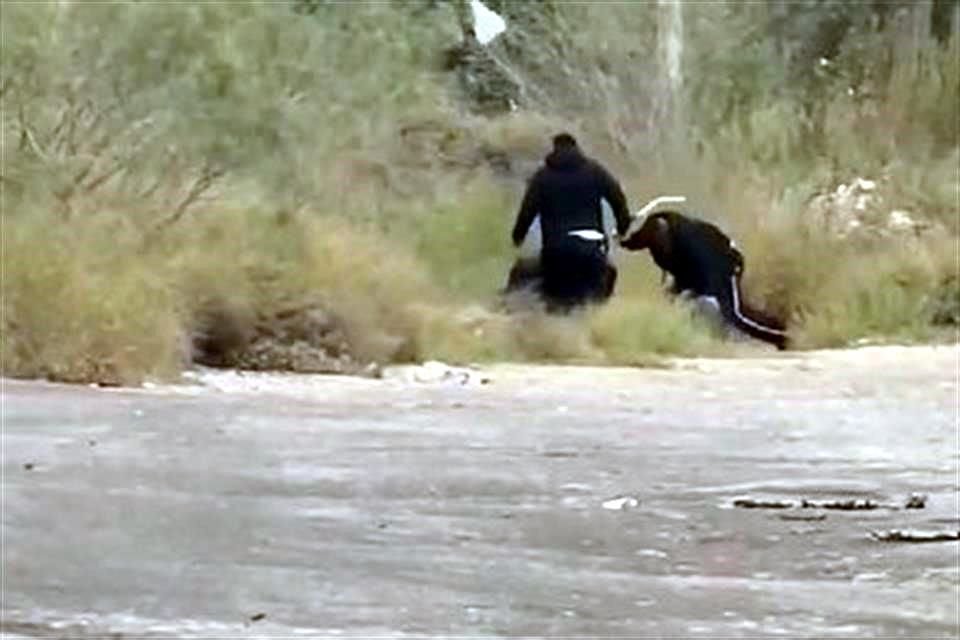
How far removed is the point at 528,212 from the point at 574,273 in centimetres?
71

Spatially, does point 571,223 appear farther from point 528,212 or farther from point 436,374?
point 436,374

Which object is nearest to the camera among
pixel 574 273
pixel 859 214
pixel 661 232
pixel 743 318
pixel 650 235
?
pixel 574 273

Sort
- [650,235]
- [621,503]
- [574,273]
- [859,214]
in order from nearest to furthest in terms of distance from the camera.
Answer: [621,503], [574,273], [650,235], [859,214]

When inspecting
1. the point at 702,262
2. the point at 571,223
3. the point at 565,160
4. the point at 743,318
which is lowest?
the point at 743,318

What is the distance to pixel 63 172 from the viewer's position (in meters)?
15.0

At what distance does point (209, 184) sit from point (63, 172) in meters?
1.13

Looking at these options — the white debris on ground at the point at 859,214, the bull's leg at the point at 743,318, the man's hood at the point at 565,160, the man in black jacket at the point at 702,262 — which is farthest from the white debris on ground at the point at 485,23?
the man's hood at the point at 565,160

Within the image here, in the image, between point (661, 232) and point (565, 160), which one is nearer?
point (565, 160)

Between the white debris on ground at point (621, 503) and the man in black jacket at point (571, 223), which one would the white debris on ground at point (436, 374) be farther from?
the white debris on ground at point (621, 503)

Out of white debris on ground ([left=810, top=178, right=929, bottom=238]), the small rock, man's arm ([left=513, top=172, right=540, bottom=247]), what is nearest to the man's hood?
man's arm ([left=513, top=172, right=540, bottom=247])

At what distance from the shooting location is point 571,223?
16953 millimetres

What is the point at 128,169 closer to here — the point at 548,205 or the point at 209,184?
the point at 209,184

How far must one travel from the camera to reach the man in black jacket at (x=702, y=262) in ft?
55.8

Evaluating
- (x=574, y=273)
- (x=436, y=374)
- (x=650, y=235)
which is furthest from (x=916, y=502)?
(x=650, y=235)
